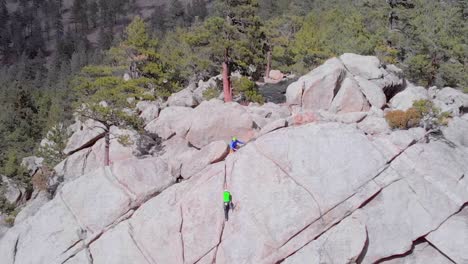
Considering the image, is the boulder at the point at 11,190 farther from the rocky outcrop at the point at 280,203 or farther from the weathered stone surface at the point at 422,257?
the weathered stone surface at the point at 422,257

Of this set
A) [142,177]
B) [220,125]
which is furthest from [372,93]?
[142,177]

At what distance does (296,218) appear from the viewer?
23.8m

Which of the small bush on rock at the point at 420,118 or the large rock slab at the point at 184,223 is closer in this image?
the large rock slab at the point at 184,223

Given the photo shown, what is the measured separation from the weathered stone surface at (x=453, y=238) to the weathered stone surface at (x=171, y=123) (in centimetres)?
1907

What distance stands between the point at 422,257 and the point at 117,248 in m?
18.1

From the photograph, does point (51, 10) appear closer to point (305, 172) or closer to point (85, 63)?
point (85, 63)

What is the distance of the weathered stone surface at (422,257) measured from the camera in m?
23.0

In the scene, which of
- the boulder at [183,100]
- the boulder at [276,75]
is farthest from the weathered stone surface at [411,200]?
the boulder at [276,75]

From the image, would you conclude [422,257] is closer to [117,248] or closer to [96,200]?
[117,248]

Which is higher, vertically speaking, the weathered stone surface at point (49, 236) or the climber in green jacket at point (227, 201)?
the climber in green jacket at point (227, 201)

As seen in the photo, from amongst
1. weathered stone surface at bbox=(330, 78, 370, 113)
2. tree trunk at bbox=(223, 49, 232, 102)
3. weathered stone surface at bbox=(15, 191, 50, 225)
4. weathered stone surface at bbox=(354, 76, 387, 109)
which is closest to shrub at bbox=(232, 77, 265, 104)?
tree trunk at bbox=(223, 49, 232, 102)

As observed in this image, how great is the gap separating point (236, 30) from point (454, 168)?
1977 cm

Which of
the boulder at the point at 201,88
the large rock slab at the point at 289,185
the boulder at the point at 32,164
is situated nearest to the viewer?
the large rock slab at the point at 289,185

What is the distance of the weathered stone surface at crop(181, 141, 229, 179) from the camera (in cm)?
2772
